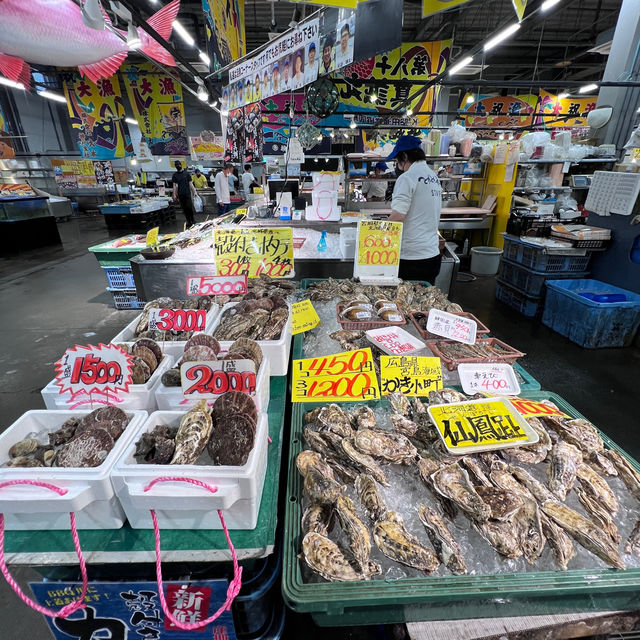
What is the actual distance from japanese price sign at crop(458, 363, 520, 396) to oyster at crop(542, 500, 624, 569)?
1.77 ft

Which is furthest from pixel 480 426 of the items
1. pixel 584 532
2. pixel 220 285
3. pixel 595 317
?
pixel 595 317

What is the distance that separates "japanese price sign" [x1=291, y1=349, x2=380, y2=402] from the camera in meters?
1.44

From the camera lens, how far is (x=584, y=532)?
92 centimetres

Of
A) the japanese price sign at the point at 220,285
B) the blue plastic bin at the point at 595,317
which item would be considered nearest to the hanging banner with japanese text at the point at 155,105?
the japanese price sign at the point at 220,285

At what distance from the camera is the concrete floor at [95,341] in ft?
8.34

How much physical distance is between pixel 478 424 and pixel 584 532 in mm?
384

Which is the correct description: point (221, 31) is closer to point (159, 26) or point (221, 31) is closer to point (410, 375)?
point (159, 26)

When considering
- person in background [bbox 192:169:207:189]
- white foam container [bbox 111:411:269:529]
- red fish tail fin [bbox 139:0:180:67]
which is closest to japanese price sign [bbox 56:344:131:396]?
white foam container [bbox 111:411:269:529]

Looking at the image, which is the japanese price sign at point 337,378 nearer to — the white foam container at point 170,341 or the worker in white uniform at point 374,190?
the white foam container at point 170,341

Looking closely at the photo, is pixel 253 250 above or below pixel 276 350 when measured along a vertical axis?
above

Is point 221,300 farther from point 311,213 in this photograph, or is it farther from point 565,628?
point 311,213

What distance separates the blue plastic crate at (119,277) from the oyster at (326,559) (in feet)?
17.2

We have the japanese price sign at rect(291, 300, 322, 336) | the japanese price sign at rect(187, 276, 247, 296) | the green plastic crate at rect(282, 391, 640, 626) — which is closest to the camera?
the green plastic crate at rect(282, 391, 640, 626)

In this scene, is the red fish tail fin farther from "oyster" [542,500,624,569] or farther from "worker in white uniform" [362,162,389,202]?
"oyster" [542,500,624,569]
